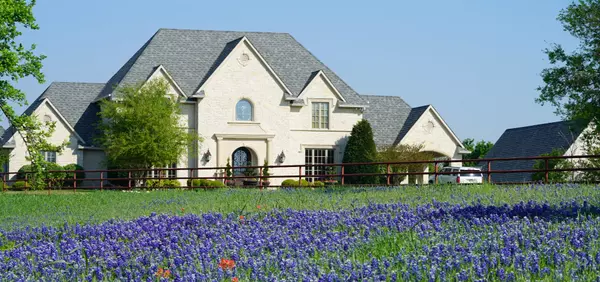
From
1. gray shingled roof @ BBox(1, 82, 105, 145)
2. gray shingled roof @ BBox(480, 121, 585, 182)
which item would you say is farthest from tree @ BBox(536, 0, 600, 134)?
gray shingled roof @ BBox(1, 82, 105, 145)

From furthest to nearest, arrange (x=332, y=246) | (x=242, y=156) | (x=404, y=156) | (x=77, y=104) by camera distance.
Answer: (x=77, y=104) → (x=404, y=156) → (x=242, y=156) → (x=332, y=246)

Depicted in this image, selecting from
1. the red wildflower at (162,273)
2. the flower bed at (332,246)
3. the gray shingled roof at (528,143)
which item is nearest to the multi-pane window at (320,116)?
the gray shingled roof at (528,143)

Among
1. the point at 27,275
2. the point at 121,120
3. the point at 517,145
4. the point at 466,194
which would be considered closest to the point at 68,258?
the point at 27,275

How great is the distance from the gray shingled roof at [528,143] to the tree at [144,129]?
22.0m

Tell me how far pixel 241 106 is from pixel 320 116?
203 inches

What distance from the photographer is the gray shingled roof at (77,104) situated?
51106mm

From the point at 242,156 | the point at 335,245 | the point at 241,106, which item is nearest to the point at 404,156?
the point at 242,156

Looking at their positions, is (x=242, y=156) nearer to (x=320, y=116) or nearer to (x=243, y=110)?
(x=243, y=110)

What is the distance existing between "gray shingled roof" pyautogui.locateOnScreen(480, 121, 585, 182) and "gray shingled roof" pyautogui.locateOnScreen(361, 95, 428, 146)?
281 inches

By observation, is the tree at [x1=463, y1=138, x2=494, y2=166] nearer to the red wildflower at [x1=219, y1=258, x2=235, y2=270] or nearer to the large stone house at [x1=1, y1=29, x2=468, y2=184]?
the large stone house at [x1=1, y1=29, x2=468, y2=184]

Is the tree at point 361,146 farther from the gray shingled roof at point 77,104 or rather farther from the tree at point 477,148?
the tree at point 477,148

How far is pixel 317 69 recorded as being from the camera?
5297cm

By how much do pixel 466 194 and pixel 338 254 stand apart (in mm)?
7405

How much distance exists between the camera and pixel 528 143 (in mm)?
58125
